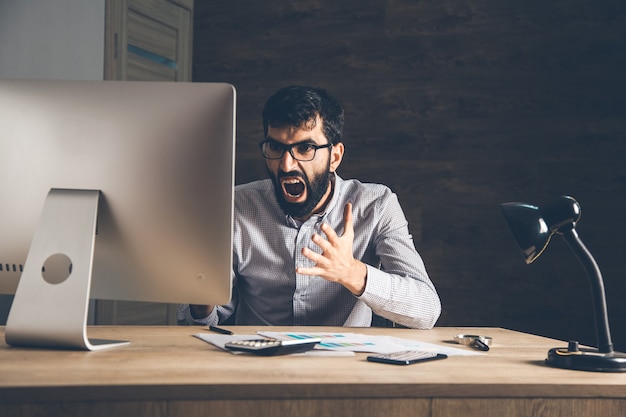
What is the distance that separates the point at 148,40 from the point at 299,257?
2110 millimetres

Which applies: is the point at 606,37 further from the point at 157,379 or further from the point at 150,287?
the point at 157,379

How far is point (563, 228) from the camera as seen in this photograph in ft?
4.22

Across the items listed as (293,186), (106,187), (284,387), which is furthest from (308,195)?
(284,387)

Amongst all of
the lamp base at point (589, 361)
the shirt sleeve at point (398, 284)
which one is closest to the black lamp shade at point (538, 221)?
the lamp base at point (589, 361)

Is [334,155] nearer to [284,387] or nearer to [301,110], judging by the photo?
[301,110]

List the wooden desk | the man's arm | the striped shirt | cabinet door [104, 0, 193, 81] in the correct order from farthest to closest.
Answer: cabinet door [104, 0, 193, 81]
the striped shirt
the man's arm
the wooden desk

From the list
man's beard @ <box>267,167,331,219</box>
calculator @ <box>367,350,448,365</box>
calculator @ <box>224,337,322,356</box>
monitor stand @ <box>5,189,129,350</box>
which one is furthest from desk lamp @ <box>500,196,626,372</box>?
man's beard @ <box>267,167,331,219</box>

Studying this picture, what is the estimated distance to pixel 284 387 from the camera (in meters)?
1.00

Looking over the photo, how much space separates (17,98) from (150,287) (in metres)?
0.42

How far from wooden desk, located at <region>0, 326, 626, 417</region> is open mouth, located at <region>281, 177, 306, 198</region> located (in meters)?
0.93

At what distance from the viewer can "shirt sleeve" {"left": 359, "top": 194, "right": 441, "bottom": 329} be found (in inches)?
69.0

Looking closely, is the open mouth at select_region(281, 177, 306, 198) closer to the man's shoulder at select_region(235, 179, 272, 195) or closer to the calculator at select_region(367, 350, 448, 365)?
the man's shoulder at select_region(235, 179, 272, 195)

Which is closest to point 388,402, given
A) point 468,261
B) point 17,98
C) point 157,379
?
point 157,379

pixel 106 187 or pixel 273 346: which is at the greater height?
pixel 106 187
